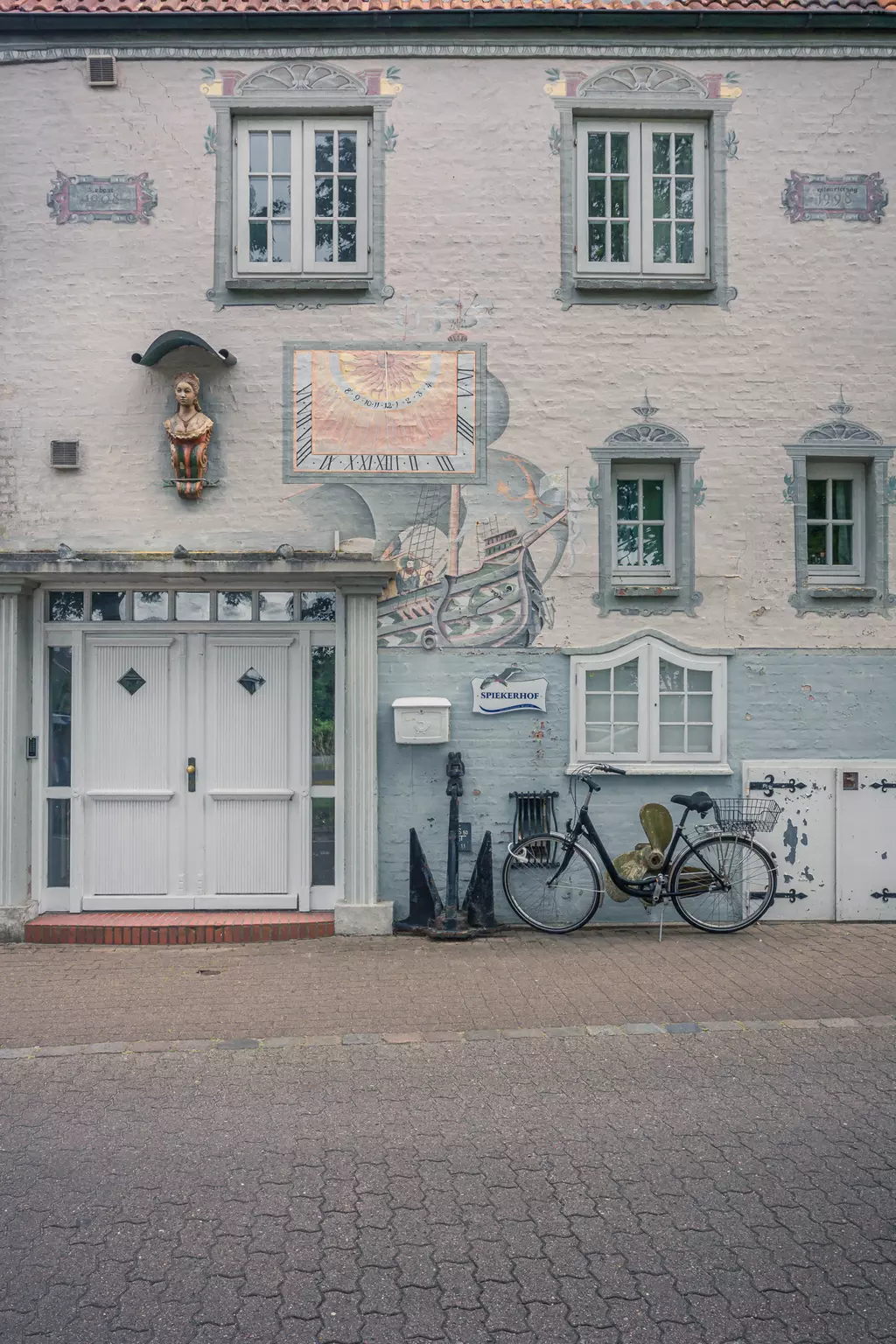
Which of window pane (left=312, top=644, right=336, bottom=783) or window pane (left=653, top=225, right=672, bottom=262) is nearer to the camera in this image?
window pane (left=312, top=644, right=336, bottom=783)

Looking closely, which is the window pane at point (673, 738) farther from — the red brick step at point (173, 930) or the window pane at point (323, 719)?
the red brick step at point (173, 930)

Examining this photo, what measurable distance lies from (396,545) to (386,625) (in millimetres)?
678

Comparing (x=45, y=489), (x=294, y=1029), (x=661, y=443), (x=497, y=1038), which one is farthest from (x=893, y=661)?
(x=45, y=489)

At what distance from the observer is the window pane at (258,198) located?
339 inches

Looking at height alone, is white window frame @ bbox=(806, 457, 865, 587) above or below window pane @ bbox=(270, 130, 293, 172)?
below

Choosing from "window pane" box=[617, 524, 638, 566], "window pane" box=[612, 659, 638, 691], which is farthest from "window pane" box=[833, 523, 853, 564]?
"window pane" box=[612, 659, 638, 691]

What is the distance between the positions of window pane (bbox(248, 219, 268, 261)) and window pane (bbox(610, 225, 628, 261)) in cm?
301

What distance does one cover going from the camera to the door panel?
8445 millimetres

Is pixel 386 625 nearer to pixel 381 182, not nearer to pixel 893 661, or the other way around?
pixel 381 182

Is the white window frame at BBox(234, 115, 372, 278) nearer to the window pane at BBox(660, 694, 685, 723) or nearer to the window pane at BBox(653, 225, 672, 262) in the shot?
the window pane at BBox(653, 225, 672, 262)

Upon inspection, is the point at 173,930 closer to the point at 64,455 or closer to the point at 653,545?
the point at 64,455

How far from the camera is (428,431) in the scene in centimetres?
837

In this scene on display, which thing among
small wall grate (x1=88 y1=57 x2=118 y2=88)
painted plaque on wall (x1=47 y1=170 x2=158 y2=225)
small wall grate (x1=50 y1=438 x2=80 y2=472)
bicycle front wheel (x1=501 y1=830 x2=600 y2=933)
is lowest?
bicycle front wheel (x1=501 y1=830 x2=600 y2=933)

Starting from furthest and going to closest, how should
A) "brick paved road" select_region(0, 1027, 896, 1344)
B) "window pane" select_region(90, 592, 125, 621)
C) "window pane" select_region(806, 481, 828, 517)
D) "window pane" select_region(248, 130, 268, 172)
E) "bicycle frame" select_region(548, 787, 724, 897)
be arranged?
"window pane" select_region(806, 481, 828, 517) → "window pane" select_region(248, 130, 268, 172) → "window pane" select_region(90, 592, 125, 621) → "bicycle frame" select_region(548, 787, 724, 897) → "brick paved road" select_region(0, 1027, 896, 1344)
